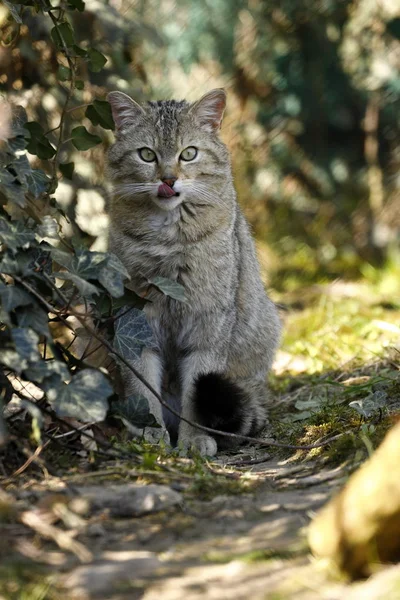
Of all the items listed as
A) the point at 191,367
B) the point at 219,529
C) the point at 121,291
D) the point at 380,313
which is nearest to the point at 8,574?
the point at 219,529

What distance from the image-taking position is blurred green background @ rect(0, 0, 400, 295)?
6.50 meters

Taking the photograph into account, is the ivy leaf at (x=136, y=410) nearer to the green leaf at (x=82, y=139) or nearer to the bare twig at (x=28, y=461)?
the bare twig at (x=28, y=461)

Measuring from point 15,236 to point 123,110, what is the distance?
1330mm

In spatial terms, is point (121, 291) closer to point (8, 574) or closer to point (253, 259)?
point (8, 574)

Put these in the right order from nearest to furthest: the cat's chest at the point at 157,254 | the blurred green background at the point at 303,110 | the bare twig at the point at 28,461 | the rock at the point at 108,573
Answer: the rock at the point at 108,573 < the bare twig at the point at 28,461 < the cat's chest at the point at 157,254 < the blurred green background at the point at 303,110

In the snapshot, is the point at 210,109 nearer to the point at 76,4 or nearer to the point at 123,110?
the point at 123,110

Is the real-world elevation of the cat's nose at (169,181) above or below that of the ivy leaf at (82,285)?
above

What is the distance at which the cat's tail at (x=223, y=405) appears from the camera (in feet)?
9.84

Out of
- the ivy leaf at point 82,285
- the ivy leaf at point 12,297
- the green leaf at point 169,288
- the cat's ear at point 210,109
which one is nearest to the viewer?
the ivy leaf at point 12,297

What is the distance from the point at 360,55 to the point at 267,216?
1510mm

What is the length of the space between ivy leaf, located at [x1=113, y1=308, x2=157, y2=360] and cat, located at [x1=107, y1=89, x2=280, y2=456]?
0.31 meters

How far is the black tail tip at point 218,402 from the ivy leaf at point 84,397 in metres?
0.68

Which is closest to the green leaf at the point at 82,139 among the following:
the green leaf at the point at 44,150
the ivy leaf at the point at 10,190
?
the green leaf at the point at 44,150

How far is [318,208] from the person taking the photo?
727 cm
